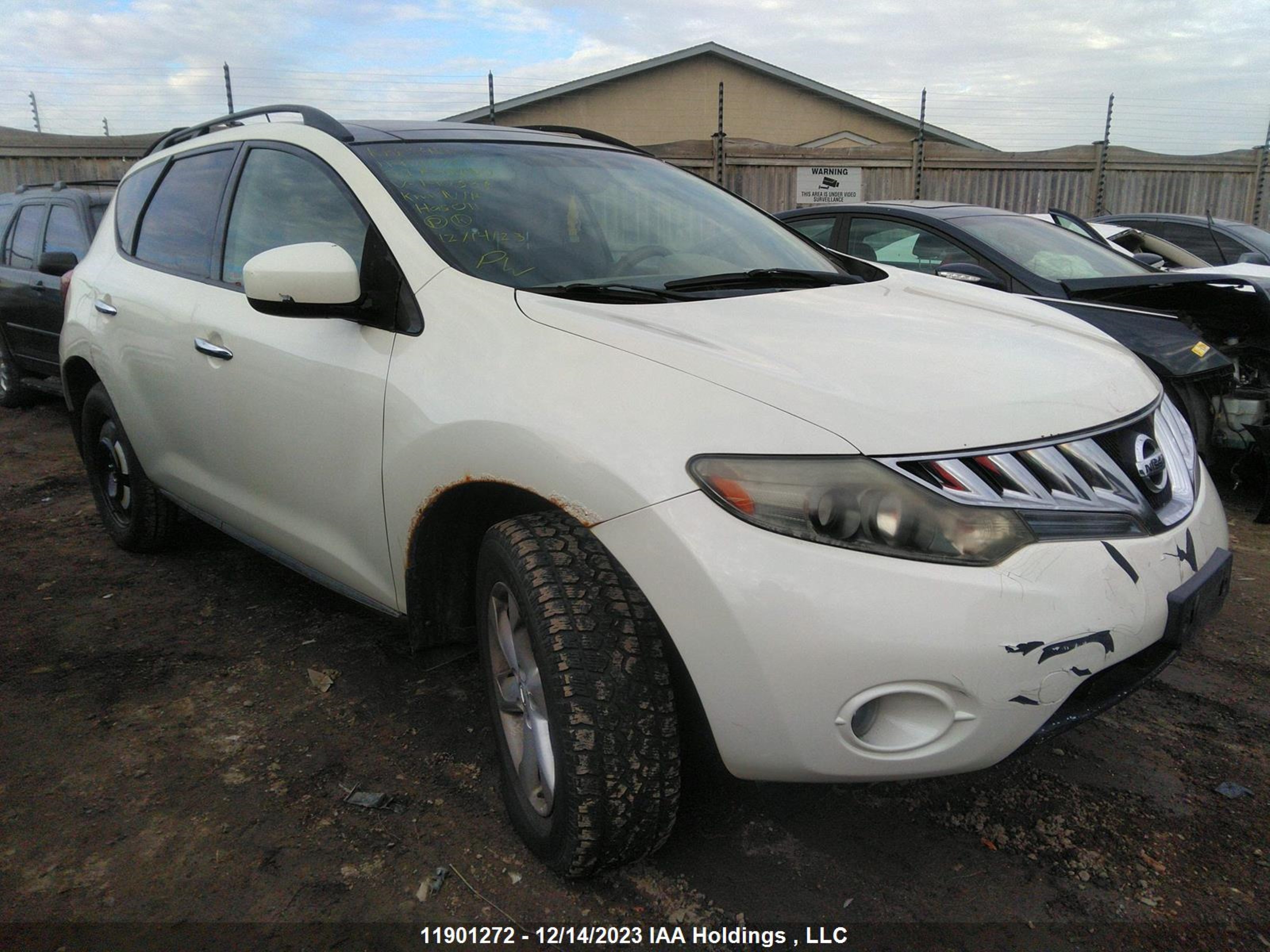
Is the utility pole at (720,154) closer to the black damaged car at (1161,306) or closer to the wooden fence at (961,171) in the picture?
the wooden fence at (961,171)

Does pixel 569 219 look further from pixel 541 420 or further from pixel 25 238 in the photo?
pixel 25 238

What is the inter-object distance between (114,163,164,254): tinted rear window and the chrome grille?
3.29 meters

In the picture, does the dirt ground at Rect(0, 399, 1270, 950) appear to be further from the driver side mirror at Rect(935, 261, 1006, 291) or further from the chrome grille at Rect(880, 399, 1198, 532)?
the driver side mirror at Rect(935, 261, 1006, 291)

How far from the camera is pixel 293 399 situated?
2508 millimetres

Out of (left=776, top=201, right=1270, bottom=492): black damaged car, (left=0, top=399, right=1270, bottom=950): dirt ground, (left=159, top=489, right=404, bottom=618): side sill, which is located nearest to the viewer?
(left=0, top=399, right=1270, bottom=950): dirt ground

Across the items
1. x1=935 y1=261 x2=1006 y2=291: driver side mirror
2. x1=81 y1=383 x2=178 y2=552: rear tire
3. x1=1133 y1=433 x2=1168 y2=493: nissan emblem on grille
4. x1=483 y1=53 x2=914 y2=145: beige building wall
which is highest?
x1=483 y1=53 x2=914 y2=145: beige building wall

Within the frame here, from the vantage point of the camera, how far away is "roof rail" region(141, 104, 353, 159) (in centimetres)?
274

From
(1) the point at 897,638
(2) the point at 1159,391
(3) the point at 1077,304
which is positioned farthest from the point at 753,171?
(1) the point at 897,638

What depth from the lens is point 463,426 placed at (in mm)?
1991

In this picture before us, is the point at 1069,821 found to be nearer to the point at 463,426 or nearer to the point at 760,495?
the point at 760,495

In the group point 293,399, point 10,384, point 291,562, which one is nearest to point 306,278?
point 293,399

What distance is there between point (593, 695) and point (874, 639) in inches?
20.8

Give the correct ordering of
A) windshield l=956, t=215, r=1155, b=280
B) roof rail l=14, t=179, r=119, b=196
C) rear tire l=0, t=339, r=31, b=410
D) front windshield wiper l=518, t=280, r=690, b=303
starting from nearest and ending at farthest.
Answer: front windshield wiper l=518, t=280, r=690, b=303 → windshield l=956, t=215, r=1155, b=280 → roof rail l=14, t=179, r=119, b=196 → rear tire l=0, t=339, r=31, b=410

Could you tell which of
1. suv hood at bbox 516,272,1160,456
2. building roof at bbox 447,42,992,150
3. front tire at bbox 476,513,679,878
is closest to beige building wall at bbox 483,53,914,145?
building roof at bbox 447,42,992,150
